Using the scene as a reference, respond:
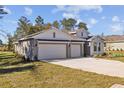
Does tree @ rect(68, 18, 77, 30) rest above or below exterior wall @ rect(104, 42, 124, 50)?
above

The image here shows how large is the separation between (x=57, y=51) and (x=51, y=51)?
3.04 ft

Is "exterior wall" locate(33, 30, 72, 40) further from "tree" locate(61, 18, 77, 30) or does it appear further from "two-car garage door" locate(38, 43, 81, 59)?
"tree" locate(61, 18, 77, 30)

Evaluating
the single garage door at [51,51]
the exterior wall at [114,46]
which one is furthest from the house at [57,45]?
the exterior wall at [114,46]

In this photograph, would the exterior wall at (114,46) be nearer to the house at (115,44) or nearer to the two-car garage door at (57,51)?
the house at (115,44)

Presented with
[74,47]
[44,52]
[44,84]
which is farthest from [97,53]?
[44,84]

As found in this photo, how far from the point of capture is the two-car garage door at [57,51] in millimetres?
24672

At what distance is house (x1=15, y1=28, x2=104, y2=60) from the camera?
2452 cm

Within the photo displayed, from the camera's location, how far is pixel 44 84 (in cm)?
1027

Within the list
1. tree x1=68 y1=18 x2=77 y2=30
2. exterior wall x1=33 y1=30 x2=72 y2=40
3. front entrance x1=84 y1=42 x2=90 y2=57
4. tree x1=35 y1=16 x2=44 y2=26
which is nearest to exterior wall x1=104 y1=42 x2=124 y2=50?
front entrance x1=84 y1=42 x2=90 y2=57
